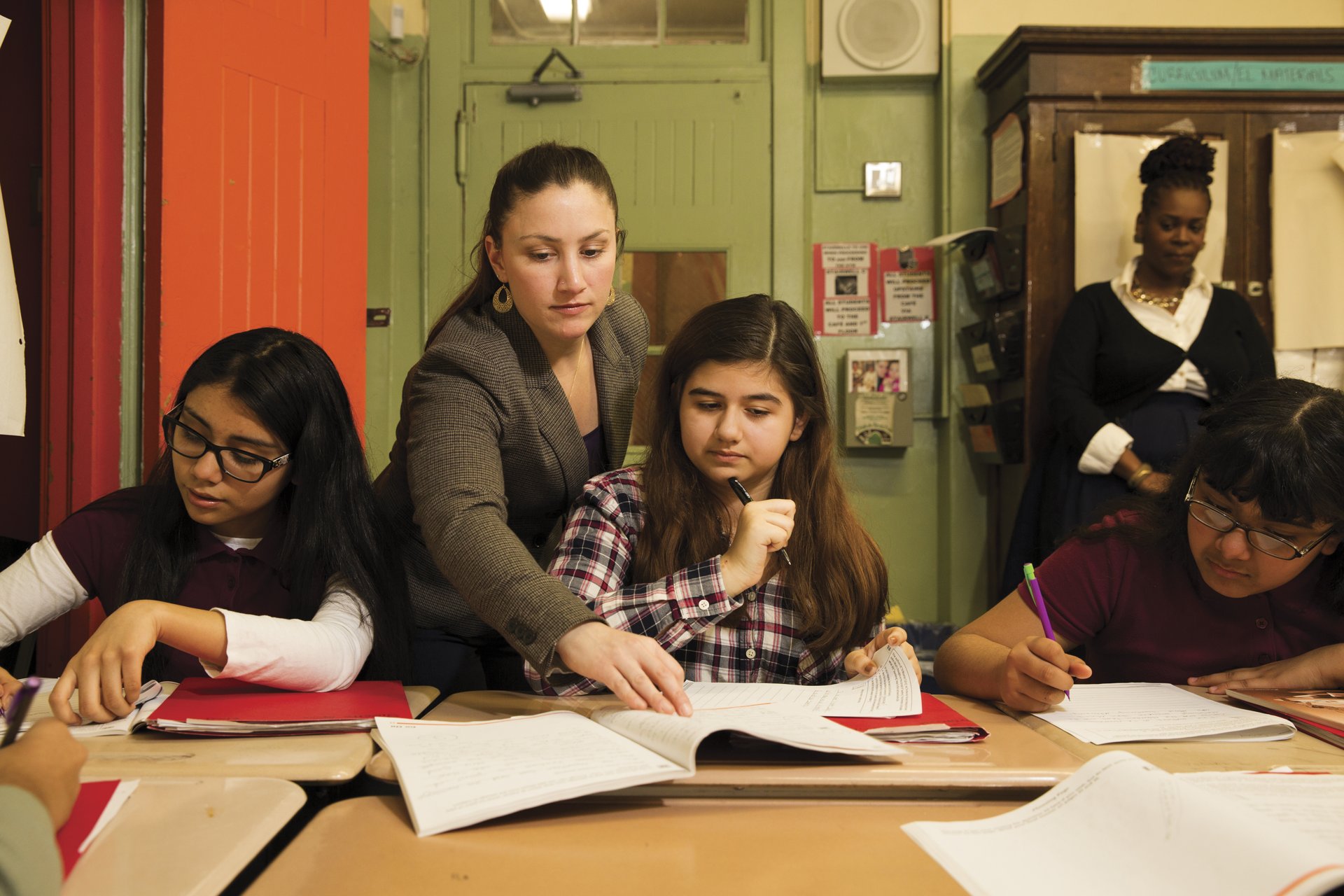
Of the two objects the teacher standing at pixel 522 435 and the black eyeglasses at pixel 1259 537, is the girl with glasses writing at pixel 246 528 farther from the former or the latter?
the black eyeglasses at pixel 1259 537

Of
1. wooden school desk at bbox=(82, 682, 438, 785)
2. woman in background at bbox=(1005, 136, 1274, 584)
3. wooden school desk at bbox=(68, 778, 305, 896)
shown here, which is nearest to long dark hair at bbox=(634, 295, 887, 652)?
wooden school desk at bbox=(82, 682, 438, 785)

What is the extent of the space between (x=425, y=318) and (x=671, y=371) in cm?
206

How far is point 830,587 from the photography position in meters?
1.36

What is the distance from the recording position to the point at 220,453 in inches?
51.2

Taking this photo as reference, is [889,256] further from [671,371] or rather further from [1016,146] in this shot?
[671,371]

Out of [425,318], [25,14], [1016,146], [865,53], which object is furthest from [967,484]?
[25,14]

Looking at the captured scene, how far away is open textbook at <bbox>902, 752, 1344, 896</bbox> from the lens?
572 millimetres

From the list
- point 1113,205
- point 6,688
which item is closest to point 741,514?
point 6,688

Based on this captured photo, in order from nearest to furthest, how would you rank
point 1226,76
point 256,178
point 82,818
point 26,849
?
point 26,849 → point 82,818 → point 256,178 → point 1226,76

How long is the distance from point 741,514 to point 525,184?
0.53 meters

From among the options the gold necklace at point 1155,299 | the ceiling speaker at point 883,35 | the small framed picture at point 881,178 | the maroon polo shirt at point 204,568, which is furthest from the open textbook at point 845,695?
the ceiling speaker at point 883,35

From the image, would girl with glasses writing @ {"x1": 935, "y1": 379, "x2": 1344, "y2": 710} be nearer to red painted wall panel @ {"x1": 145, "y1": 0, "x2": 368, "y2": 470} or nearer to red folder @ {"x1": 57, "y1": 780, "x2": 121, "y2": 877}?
red folder @ {"x1": 57, "y1": 780, "x2": 121, "y2": 877}

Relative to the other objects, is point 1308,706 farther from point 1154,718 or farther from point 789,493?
point 789,493

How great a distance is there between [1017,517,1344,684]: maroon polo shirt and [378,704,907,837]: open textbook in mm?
Answer: 602
